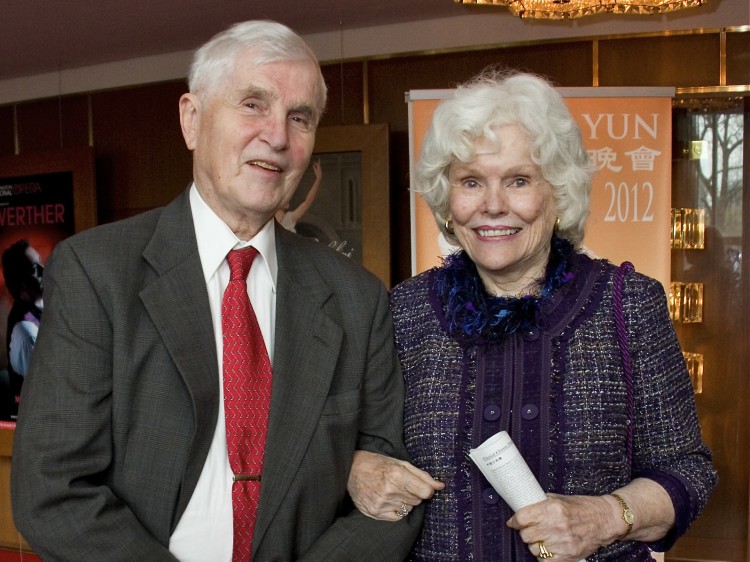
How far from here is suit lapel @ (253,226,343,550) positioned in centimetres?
163

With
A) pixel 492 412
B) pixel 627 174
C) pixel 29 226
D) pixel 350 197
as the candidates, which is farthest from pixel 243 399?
pixel 29 226

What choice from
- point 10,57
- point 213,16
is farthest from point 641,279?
point 10,57

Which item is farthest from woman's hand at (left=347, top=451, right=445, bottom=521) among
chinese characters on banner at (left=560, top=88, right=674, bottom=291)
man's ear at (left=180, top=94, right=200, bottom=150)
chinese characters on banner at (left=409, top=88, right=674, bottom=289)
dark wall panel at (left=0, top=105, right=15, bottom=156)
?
dark wall panel at (left=0, top=105, right=15, bottom=156)

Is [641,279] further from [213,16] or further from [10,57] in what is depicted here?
[10,57]

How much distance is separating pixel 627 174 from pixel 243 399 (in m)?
3.29

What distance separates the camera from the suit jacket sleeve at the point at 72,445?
4.82 feet

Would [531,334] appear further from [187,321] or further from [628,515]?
[187,321]

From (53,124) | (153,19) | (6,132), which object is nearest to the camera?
(153,19)

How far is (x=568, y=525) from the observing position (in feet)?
5.30

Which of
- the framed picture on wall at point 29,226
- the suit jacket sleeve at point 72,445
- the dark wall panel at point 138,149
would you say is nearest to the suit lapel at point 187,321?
the suit jacket sleeve at point 72,445

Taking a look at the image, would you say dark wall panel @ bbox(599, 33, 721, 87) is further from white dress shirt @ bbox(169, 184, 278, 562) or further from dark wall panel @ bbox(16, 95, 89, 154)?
dark wall panel @ bbox(16, 95, 89, 154)

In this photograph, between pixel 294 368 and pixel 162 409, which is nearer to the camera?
pixel 162 409

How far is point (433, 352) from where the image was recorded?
6.17 feet

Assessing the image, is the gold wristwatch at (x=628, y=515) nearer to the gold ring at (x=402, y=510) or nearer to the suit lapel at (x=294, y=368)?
the gold ring at (x=402, y=510)
